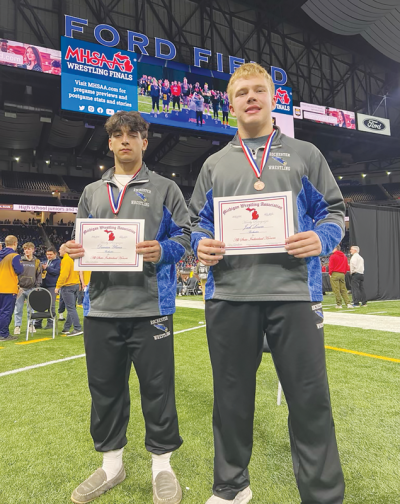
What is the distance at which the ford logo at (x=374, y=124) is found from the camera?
23.2m

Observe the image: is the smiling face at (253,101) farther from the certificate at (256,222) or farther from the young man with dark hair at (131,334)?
the young man with dark hair at (131,334)

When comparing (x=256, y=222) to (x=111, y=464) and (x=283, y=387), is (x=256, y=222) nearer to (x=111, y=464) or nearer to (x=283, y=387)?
(x=283, y=387)

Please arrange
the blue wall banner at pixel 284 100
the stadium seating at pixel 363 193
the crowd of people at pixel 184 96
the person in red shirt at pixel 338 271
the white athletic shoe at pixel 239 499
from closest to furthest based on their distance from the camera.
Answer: the white athletic shoe at pixel 239 499, the person in red shirt at pixel 338 271, the crowd of people at pixel 184 96, the blue wall banner at pixel 284 100, the stadium seating at pixel 363 193

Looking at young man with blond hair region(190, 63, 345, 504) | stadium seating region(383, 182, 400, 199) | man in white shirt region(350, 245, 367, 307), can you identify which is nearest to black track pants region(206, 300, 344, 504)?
young man with blond hair region(190, 63, 345, 504)

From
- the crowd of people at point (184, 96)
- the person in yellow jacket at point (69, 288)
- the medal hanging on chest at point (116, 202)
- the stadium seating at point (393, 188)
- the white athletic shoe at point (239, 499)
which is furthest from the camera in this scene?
the stadium seating at point (393, 188)

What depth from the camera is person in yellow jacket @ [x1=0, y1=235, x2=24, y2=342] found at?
20.1ft

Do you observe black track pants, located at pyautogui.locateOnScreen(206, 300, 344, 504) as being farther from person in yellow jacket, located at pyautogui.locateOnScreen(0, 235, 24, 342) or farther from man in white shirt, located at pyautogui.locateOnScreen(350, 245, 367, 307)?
man in white shirt, located at pyautogui.locateOnScreen(350, 245, 367, 307)

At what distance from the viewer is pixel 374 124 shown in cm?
2356

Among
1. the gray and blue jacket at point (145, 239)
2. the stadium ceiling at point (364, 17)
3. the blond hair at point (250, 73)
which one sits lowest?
the gray and blue jacket at point (145, 239)

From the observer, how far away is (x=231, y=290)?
145 centimetres

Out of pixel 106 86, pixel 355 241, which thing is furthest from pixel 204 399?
pixel 106 86

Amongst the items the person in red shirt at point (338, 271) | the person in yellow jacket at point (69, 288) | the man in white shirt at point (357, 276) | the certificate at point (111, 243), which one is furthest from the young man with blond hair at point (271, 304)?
the man in white shirt at point (357, 276)

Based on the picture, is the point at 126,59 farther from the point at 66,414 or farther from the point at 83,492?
the point at 83,492

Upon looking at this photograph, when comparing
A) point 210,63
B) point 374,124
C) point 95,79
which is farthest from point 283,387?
point 374,124
